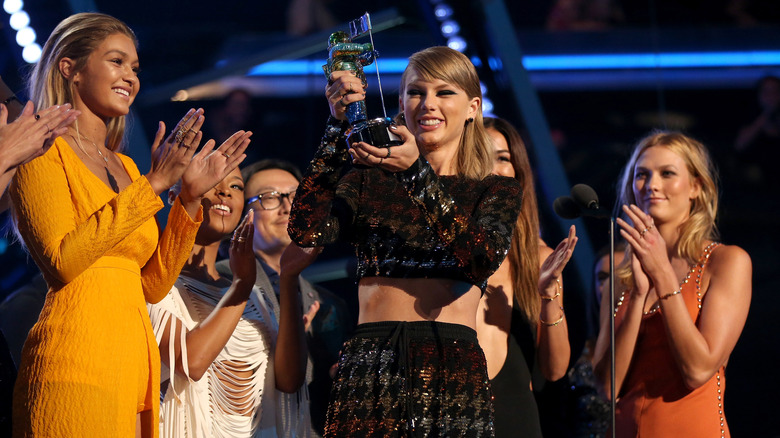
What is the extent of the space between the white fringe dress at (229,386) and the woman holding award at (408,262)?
2.31 ft

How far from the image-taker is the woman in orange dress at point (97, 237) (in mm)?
1831

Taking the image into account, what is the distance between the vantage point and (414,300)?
1921 mm

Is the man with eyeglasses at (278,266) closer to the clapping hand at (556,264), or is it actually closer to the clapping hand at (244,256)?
the clapping hand at (244,256)

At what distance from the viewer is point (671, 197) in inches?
113

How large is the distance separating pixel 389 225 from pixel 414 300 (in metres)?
0.18

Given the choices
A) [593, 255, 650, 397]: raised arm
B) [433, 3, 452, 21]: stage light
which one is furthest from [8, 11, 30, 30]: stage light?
[593, 255, 650, 397]: raised arm

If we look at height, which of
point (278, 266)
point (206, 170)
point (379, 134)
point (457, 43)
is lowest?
point (379, 134)

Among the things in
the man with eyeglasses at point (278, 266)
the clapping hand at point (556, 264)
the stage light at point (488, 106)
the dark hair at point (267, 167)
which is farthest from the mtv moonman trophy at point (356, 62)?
the stage light at point (488, 106)

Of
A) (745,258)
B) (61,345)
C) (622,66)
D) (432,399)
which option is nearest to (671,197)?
(745,258)

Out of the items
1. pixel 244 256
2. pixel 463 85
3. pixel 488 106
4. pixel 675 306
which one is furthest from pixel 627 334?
pixel 488 106

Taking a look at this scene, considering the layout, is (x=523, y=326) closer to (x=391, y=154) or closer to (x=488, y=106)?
(x=391, y=154)

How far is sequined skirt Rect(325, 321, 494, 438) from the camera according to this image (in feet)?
5.91

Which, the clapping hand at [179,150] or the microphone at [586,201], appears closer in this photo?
the clapping hand at [179,150]

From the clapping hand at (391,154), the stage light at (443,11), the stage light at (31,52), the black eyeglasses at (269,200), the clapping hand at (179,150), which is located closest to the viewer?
the clapping hand at (391,154)
